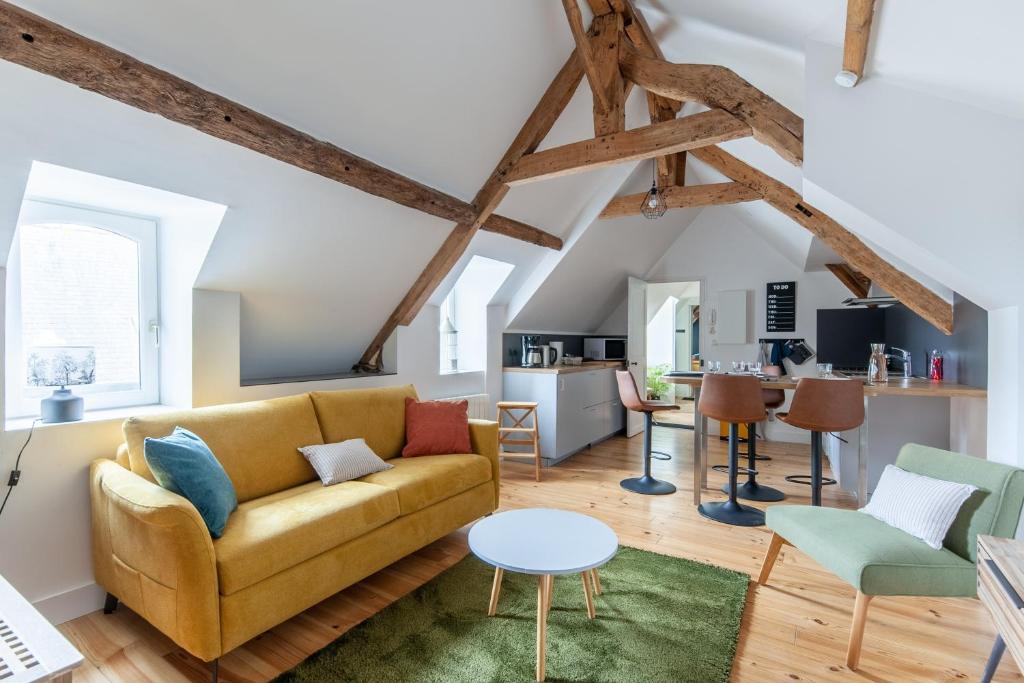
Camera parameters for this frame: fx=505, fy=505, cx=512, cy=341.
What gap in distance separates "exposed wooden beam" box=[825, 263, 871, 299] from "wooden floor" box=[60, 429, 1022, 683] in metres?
3.59

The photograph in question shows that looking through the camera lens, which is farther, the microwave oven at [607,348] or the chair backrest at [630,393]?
the microwave oven at [607,348]

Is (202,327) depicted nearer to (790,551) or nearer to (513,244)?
(513,244)

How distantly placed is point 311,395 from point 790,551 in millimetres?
3107

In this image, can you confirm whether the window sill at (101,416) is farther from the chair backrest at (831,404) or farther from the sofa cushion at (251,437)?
the chair backrest at (831,404)

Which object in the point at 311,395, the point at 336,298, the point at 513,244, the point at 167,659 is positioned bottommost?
the point at 167,659

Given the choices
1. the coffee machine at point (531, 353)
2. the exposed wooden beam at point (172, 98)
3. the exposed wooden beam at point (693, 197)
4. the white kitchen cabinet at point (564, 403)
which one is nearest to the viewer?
the exposed wooden beam at point (172, 98)

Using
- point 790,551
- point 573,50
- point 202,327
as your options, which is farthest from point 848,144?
point 202,327

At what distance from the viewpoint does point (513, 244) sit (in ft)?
16.0

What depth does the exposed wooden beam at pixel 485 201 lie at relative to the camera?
3771mm

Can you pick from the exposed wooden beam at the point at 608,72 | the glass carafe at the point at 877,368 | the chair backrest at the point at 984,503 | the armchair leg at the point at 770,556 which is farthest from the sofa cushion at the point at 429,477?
the glass carafe at the point at 877,368

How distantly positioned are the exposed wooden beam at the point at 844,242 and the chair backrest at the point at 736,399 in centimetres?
124

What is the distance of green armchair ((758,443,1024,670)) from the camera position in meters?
1.91

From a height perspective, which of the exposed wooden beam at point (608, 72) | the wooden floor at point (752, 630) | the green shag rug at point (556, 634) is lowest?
the wooden floor at point (752, 630)

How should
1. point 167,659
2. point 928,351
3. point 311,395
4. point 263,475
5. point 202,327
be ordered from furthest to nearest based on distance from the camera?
point 928,351, point 311,395, point 202,327, point 263,475, point 167,659
